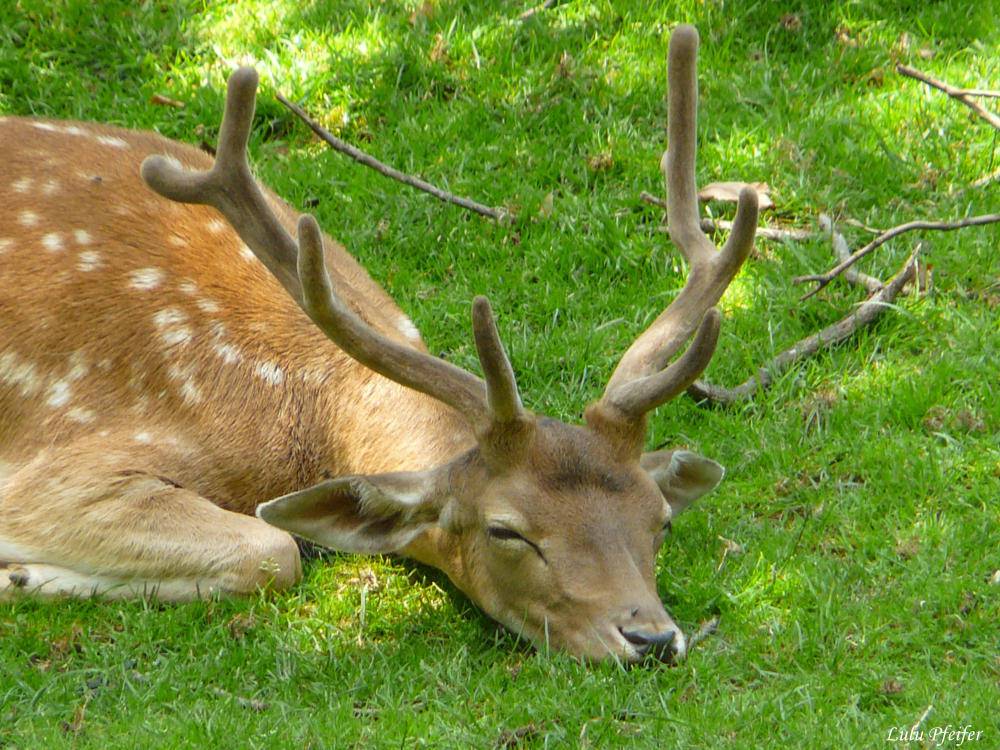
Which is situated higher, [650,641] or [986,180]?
[986,180]

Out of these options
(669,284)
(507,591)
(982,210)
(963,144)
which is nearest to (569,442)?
(507,591)

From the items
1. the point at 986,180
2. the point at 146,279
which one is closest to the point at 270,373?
the point at 146,279

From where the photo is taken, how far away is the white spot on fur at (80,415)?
5.48 m

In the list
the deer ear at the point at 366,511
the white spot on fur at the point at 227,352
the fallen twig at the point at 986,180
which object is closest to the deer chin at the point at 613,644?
the deer ear at the point at 366,511

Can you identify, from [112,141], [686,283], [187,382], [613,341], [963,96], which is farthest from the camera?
[963,96]

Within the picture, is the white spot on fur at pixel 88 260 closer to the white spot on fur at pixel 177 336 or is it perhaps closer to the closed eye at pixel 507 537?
the white spot on fur at pixel 177 336

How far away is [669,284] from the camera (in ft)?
22.5

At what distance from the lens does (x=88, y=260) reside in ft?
18.7

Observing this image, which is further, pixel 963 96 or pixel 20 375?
pixel 963 96

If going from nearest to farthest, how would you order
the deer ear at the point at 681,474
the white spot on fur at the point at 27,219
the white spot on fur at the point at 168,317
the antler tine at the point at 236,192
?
the antler tine at the point at 236,192
the deer ear at the point at 681,474
the white spot on fur at the point at 168,317
the white spot on fur at the point at 27,219

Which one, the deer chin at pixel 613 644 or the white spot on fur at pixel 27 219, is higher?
the white spot on fur at pixel 27 219

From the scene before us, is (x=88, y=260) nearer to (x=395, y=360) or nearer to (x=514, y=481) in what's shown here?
(x=395, y=360)

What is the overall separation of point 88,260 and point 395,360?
1582mm

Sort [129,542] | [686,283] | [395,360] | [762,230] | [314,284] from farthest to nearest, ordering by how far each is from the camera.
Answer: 1. [762,230]
2. [686,283]
3. [129,542]
4. [395,360]
5. [314,284]
